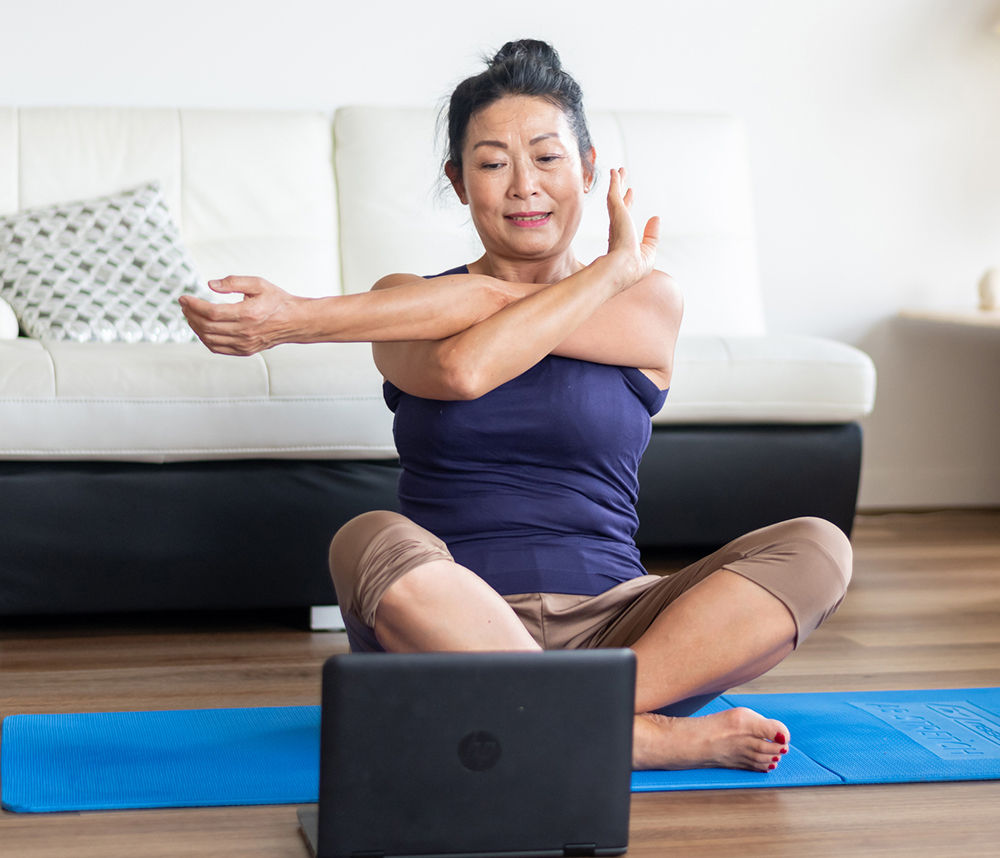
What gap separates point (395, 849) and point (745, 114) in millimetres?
2875

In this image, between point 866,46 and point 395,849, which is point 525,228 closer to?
point 395,849

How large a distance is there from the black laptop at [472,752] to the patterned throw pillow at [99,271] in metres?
1.63

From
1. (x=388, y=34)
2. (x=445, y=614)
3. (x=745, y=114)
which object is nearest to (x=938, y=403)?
(x=745, y=114)

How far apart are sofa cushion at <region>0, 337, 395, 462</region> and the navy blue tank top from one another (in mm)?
666

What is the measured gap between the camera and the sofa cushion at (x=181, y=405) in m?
2.19

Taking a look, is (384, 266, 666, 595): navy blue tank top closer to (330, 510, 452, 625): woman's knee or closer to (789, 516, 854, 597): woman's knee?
(330, 510, 452, 625): woman's knee

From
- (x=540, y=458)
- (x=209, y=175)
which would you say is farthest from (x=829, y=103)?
(x=540, y=458)

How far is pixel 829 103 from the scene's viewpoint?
3.71 m

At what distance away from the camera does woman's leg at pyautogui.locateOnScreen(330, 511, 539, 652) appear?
1.45 metres

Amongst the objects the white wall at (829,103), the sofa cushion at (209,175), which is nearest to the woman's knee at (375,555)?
the sofa cushion at (209,175)

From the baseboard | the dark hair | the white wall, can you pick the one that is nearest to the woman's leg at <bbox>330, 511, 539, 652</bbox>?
the dark hair

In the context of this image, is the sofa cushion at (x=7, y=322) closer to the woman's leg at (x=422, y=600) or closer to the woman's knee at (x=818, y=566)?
the woman's leg at (x=422, y=600)

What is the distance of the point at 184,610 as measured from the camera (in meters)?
2.47

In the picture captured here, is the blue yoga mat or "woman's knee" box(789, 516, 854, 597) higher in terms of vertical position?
"woman's knee" box(789, 516, 854, 597)
